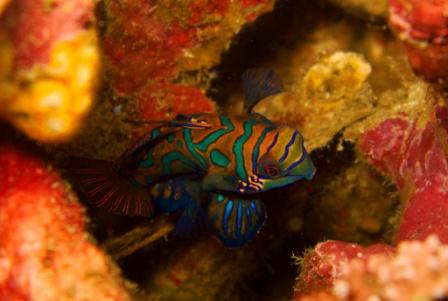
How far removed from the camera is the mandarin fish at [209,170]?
10.9ft

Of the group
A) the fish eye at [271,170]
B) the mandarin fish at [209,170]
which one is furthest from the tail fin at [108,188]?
the fish eye at [271,170]

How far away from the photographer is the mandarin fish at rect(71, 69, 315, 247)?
332 cm

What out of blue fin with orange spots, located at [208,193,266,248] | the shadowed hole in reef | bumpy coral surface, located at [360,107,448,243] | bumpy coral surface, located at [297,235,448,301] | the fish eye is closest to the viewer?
bumpy coral surface, located at [297,235,448,301]

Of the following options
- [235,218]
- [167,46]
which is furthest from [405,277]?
[167,46]

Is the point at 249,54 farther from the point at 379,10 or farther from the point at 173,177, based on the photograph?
the point at 173,177

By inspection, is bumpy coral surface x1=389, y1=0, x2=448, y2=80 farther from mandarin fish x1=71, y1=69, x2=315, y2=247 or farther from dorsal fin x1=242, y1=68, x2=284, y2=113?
dorsal fin x1=242, y1=68, x2=284, y2=113

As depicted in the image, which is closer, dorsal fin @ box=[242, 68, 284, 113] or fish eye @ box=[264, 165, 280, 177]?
fish eye @ box=[264, 165, 280, 177]

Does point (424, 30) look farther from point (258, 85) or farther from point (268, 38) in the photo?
point (268, 38)

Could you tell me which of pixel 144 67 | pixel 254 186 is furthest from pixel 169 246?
pixel 144 67

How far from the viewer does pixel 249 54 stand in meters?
4.94

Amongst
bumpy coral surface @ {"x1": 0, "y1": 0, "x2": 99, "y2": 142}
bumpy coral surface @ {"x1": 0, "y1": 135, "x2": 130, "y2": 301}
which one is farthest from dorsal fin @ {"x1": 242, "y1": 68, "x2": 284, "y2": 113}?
bumpy coral surface @ {"x1": 0, "y1": 0, "x2": 99, "y2": 142}

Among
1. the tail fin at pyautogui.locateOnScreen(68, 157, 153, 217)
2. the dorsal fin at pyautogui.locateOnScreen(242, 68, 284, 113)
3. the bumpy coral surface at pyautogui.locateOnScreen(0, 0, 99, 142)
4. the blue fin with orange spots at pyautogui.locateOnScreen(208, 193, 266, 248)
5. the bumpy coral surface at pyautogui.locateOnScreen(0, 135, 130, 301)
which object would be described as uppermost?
the bumpy coral surface at pyautogui.locateOnScreen(0, 0, 99, 142)

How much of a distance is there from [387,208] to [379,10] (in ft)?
7.17

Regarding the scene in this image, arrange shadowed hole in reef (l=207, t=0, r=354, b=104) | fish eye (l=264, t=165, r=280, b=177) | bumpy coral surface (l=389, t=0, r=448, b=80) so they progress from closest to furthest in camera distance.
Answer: bumpy coral surface (l=389, t=0, r=448, b=80), fish eye (l=264, t=165, r=280, b=177), shadowed hole in reef (l=207, t=0, r=354, b=104)
